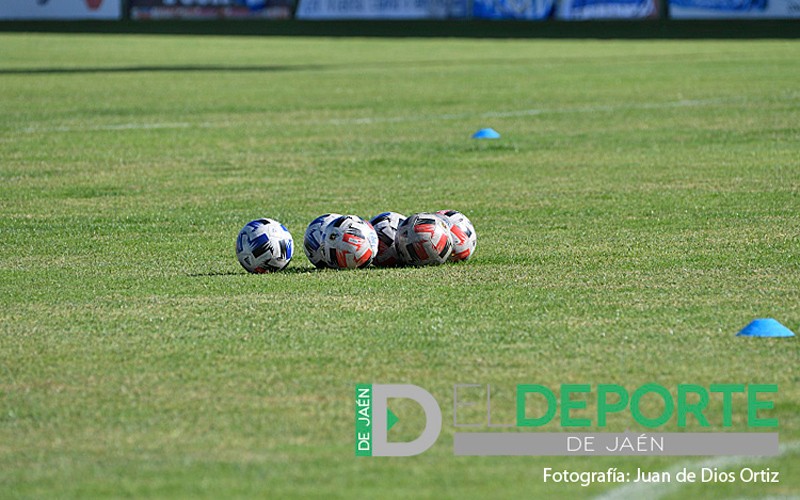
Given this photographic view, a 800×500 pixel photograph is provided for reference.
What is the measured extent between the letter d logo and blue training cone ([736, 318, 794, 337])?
2.09 m

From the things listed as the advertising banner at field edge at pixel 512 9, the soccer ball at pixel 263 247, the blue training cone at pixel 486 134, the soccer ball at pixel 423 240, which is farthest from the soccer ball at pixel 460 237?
the advertising banner at field edge at pixel 512 9

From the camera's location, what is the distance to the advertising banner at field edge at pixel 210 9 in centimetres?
5781

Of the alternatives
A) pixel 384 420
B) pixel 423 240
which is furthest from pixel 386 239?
pixel 384 420

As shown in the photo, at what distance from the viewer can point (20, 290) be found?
9.56 metres

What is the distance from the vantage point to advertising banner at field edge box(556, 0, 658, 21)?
49.1m

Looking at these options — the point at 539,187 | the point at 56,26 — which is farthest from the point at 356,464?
the point at 56,26

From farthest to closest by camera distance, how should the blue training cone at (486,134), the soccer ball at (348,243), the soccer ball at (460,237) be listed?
the blue training cone at (486,134) < the soccer ball at (460,237) < the soccer ball at (348,243)

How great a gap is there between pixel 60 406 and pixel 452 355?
2.05 meters

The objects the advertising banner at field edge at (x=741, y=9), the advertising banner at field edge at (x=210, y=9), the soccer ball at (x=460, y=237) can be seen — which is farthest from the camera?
the advertising banner at field edge at (x=210, y=9)

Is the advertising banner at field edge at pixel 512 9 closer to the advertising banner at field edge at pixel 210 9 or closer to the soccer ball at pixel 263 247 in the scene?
the advertising banner at field edge at pixel 210 9

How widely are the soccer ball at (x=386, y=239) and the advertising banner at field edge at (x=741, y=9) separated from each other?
128 feet

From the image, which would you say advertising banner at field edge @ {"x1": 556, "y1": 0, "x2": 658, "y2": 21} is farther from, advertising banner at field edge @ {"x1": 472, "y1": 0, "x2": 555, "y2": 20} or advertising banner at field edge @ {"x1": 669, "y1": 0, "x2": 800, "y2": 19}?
advertising banner at field edge @ {"x1": 669, "y1": 0, "x2": 800, "y2": 19}

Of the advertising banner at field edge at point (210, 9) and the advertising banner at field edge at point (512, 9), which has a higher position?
the advertising banner at field edge at point (512, 9)

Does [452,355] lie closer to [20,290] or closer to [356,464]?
[356,464]
